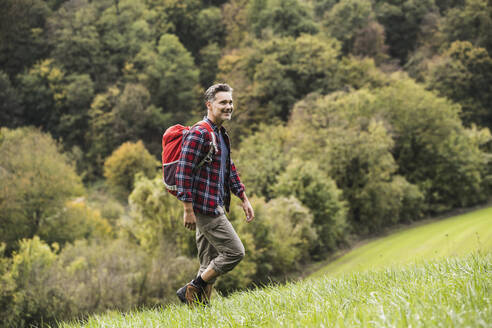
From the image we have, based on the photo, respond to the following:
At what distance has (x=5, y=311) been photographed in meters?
14.7

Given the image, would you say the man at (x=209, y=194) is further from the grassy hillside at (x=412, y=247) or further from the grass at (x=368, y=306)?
the grassy hillside at (x=412, y=247)

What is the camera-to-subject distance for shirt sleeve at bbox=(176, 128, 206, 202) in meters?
3.63

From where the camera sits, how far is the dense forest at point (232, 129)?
56.1 feet

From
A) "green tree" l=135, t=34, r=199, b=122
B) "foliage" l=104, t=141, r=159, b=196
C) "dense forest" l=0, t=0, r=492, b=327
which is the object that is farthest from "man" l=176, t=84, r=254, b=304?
"green tree" l=135, t=34, r=199, b=122

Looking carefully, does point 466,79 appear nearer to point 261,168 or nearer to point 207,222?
point 261,168

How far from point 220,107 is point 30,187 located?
25983 millimetres

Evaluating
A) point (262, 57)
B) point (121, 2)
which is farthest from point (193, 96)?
point (121, 2)

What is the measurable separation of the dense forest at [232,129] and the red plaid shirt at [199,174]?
Result: 13008mm

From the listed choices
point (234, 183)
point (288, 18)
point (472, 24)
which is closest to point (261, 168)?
point (234, 183)

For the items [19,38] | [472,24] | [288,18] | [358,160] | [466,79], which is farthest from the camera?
[19,38]

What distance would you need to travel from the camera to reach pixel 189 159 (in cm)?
368

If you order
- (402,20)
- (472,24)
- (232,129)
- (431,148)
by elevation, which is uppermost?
(402,20)

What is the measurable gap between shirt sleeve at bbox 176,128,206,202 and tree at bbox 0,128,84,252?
24.3 m

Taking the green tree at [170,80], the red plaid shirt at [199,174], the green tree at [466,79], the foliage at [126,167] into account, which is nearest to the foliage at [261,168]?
the foliage at [126,167]
